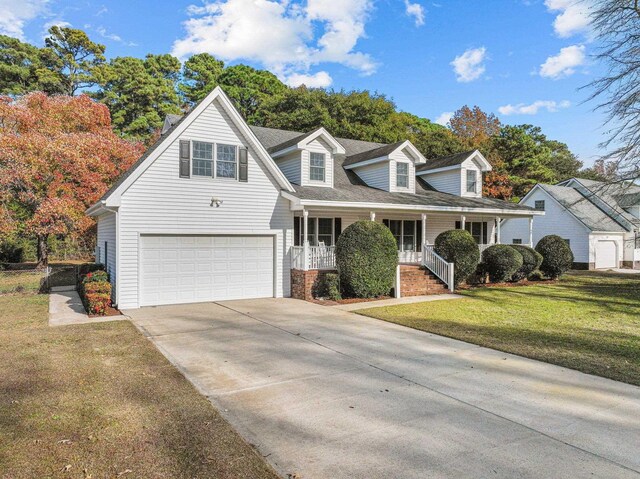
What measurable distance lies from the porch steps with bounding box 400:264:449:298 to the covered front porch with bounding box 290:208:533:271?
2.20ft

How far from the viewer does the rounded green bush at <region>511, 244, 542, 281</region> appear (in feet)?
60.7

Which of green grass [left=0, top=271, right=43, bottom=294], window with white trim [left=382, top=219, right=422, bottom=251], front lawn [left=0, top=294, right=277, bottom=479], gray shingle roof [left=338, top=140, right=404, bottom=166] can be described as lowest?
front lawn [left=0, top=294, right=277, bottom=479]

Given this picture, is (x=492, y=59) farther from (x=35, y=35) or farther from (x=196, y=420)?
(x=35, y=35)

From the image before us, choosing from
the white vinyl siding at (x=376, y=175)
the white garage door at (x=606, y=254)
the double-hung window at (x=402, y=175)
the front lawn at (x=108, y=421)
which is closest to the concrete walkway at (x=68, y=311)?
the front lawn at (x=108, y=421)

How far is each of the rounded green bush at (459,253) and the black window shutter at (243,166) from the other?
27.2 feet

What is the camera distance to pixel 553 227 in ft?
94.1

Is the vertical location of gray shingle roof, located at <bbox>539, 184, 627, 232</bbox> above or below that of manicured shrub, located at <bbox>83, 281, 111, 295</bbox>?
above

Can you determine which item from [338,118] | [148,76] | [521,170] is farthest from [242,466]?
[148,76]

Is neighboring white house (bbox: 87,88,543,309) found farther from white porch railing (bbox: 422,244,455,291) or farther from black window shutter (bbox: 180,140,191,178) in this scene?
white porch railing (bbox: 422,244,455,291)

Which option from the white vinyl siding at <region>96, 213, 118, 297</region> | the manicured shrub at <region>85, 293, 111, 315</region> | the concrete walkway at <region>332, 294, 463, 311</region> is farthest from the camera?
the white vinyl siding at <region>96, 213, 118, 297</region>

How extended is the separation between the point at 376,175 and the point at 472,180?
5891mm

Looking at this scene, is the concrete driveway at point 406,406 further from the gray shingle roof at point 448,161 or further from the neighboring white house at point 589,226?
the neighboring white house at point 589,226

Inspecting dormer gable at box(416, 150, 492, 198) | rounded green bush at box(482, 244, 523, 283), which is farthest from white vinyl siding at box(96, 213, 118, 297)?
dormer gable at box(416, 150, 492, 198)

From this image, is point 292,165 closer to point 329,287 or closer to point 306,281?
point 306,281
